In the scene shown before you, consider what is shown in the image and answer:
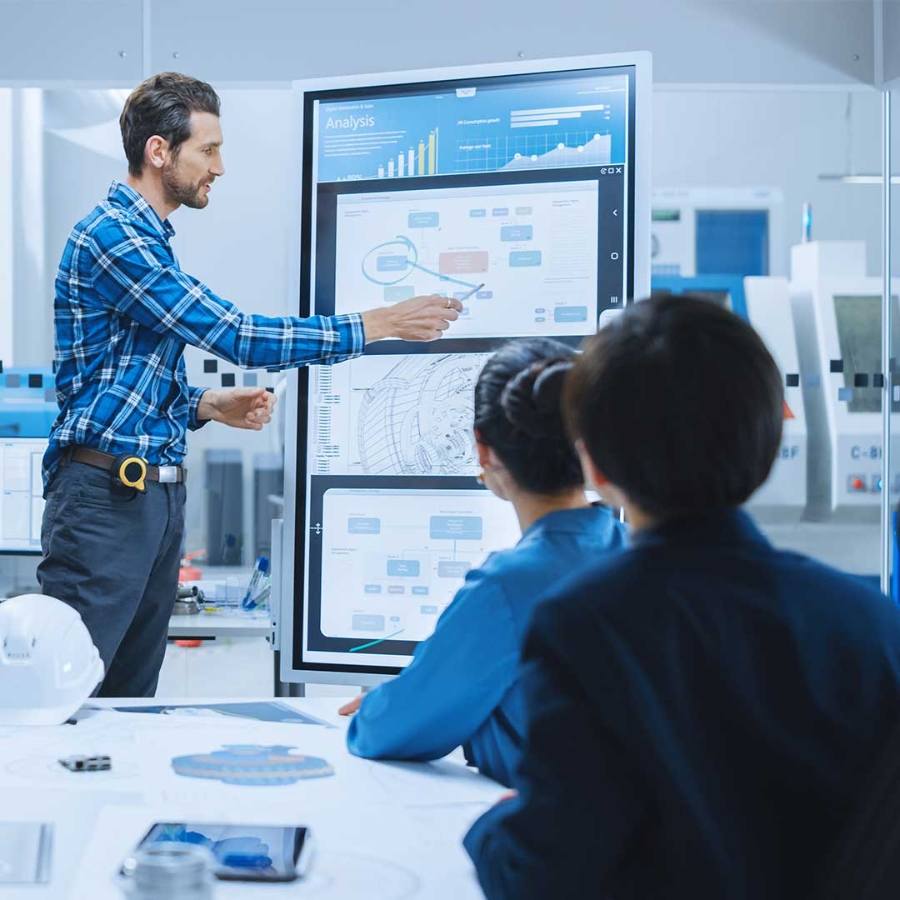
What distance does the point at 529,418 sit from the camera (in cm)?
139

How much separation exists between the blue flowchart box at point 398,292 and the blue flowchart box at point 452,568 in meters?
0.55

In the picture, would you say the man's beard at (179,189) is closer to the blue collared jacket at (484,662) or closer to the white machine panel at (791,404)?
the blue collared jacket at (484,662)

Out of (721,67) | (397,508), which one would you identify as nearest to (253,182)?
(721,67)

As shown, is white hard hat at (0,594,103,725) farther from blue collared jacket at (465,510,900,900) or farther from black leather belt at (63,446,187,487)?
blue collared jacket at (465,510,900,900)

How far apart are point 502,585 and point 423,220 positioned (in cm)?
123

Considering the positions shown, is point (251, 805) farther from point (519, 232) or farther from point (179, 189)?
point (179, 189)

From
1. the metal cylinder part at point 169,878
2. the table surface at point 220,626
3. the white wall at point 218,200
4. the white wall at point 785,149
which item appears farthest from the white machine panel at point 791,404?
the metal cylinder part at point 169,878

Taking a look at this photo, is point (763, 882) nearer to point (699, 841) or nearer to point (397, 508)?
point (699, 841)

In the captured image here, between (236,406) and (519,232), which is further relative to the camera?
(236,406)

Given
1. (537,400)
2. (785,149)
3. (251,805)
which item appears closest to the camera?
(251,805)

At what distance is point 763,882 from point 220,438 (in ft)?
12.9

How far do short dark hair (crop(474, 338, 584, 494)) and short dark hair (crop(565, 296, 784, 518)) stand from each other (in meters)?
0.51

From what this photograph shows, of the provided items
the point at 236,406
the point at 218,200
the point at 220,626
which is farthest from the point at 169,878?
the point at 218,200

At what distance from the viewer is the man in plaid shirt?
2277 millimetres
